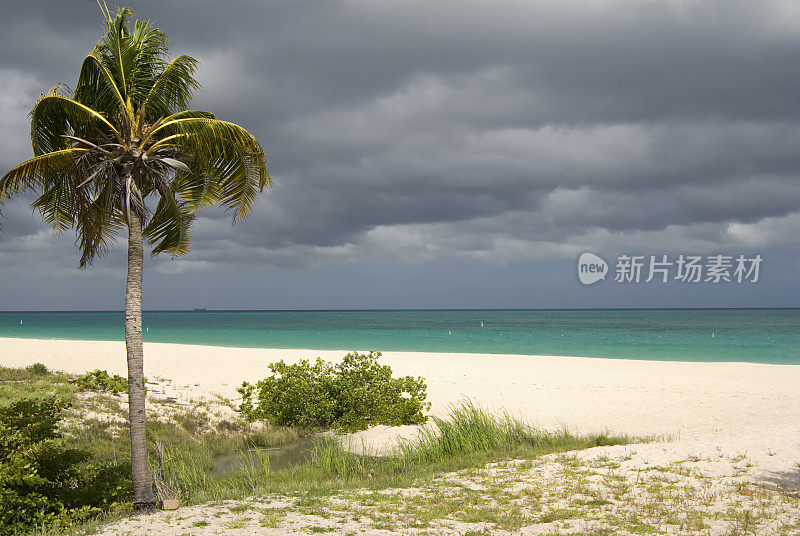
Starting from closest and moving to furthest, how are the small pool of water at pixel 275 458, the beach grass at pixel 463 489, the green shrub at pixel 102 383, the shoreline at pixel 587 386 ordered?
the beach grass at pixel 463 489
the small pool of water at pixel 275 458
the shoreline at pixel 587 386
the green shrub at pixel 102 383

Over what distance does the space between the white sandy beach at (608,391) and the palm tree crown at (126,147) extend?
28.3 feet

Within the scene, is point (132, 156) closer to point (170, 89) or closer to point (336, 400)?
point (170, 89)

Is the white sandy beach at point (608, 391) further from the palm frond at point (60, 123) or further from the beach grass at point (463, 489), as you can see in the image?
the palm frond at point (60, 123)

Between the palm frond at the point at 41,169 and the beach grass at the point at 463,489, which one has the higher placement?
the palm frond at the point at 41,169

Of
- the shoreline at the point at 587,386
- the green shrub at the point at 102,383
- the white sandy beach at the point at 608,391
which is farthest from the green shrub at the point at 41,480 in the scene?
the shoreline at the point at 587,386

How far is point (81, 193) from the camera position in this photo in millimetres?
8984

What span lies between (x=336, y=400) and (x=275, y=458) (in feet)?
9.61

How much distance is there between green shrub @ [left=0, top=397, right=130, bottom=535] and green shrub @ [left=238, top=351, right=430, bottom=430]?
6983 millimetres

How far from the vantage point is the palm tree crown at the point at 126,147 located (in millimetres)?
8766

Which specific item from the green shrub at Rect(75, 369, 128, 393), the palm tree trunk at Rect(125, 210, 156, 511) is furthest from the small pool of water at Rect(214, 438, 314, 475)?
the green shrub at Rect(75, 369, 128, 393)

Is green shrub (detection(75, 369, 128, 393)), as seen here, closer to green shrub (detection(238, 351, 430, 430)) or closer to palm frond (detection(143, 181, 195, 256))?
green shrub (detection(238, 351, 430, 430))

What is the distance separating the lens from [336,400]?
55.4 feet

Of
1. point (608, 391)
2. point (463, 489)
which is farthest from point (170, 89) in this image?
point (608, 391)

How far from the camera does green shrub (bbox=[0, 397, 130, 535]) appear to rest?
7922mm
